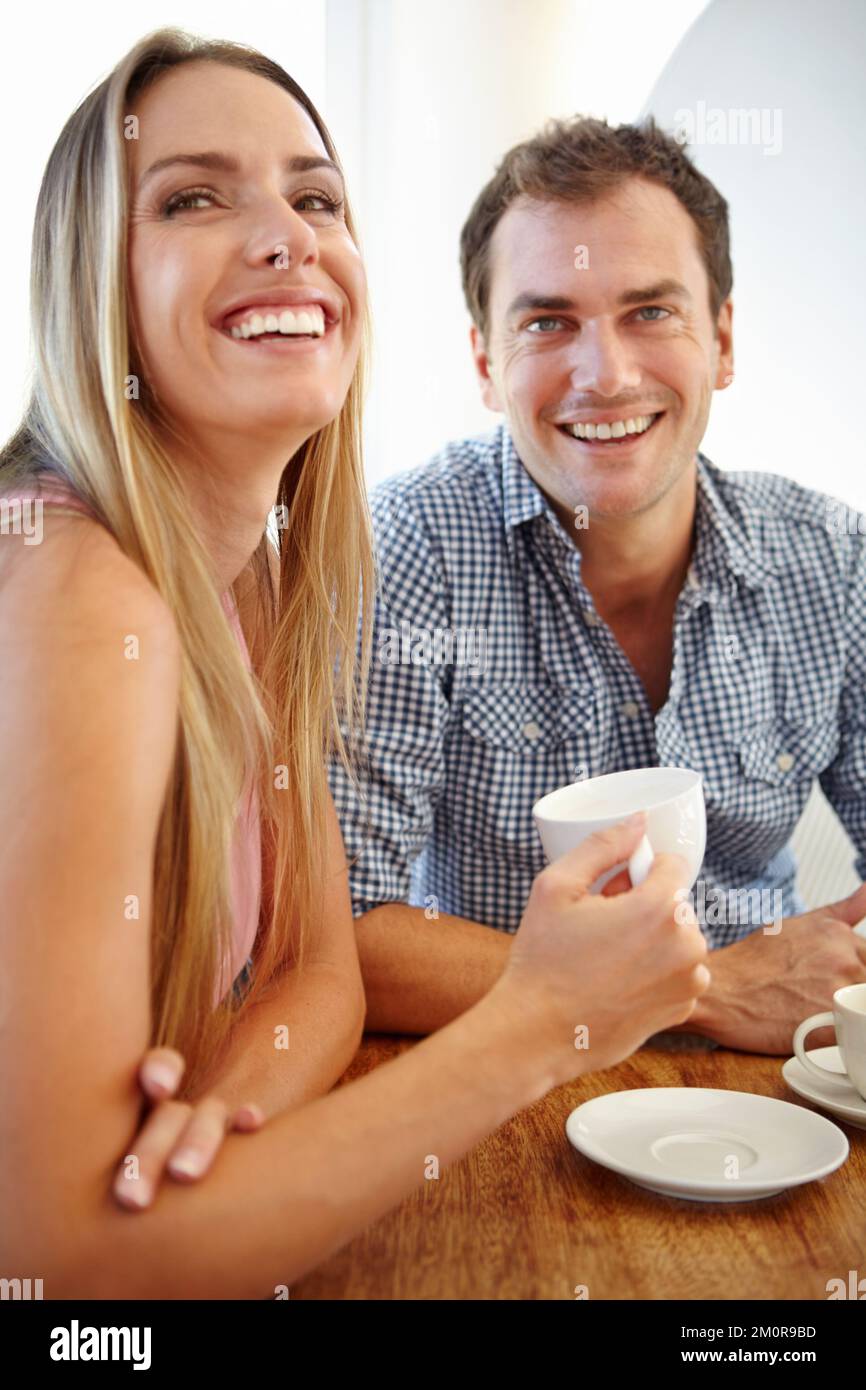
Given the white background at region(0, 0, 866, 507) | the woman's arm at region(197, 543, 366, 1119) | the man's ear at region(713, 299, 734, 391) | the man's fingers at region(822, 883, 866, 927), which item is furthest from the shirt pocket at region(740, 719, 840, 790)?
the white background at region(0, 0, 866, 507)

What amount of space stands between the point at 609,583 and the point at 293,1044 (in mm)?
894

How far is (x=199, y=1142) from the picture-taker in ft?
2.45

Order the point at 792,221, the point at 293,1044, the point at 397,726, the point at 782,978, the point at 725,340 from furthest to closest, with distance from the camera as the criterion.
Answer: the point at 792,221 → the point at 725,340 → the point at 397,726 → the point at 782,978 → the point at 293,1044

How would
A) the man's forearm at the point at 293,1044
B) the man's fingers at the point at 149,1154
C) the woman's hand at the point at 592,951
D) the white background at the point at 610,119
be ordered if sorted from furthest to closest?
1. the white background at the point at 610,119
2. the man's forearm at the point at 293,1044
3. the woman's hand at the point at 592,951
4. the man's fingers at the point at 149,1154

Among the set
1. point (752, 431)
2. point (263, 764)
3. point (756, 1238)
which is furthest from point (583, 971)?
point (752, 431)

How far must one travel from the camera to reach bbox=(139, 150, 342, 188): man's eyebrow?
101 cm

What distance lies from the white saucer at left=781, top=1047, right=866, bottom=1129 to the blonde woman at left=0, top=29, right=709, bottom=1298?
0.70ft

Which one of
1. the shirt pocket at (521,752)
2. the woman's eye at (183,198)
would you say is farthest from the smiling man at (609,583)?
the woman's eye at (183,198)

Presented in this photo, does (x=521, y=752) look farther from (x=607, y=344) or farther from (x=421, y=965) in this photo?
(x=607, y=344)

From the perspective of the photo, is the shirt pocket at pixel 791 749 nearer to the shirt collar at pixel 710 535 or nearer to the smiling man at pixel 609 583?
the smiling man at pixel 609 583

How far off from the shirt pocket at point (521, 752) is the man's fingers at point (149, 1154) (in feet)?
3.00

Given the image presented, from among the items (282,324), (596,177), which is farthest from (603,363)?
(282,324)

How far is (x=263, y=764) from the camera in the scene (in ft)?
3.87

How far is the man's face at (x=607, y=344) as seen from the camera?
166cm
